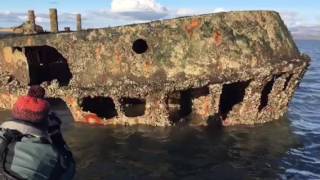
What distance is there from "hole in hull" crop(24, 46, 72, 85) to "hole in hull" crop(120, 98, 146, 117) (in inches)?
61.2

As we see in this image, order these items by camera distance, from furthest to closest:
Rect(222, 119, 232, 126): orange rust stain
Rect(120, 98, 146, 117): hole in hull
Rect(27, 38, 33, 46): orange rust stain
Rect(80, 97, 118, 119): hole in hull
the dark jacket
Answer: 1. Rect(120, 98, 146, 117): hole in hull
2. Rect(80, 97, 118, 119): hole in hull
3. Rect(27, 38, 33, 46): orange rust stain
4. Rect(222, 119, 232, 126): orange rust stain
5. the dark jacket

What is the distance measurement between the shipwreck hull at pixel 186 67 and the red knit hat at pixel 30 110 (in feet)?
16.1

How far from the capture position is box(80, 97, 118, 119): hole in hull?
32.8 ft

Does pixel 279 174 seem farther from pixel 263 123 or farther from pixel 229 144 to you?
pixel 263 123

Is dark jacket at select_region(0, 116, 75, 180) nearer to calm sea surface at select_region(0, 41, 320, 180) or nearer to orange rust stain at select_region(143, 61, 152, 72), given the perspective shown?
calm sea surface at select_region(0, 41, 320, 180)

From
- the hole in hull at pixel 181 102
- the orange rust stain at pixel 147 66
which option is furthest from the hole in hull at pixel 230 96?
the orange rust stain at pixel 147 66

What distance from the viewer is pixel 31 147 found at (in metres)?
3.81

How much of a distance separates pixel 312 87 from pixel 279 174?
12113 mm

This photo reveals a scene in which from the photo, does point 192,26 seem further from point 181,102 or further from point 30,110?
point 30,110

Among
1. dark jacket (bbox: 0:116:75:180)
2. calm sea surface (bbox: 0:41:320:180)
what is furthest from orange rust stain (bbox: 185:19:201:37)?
dark jacket (bbox: 0:116:75:180)

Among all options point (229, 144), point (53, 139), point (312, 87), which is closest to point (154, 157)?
point (229, 144)

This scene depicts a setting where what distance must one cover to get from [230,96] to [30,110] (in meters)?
6.49

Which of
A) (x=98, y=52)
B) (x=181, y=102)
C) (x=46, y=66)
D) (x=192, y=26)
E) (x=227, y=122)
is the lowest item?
(x=227, y=122)

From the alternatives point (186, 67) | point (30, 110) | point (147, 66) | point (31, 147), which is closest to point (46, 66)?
point (147, 66)
